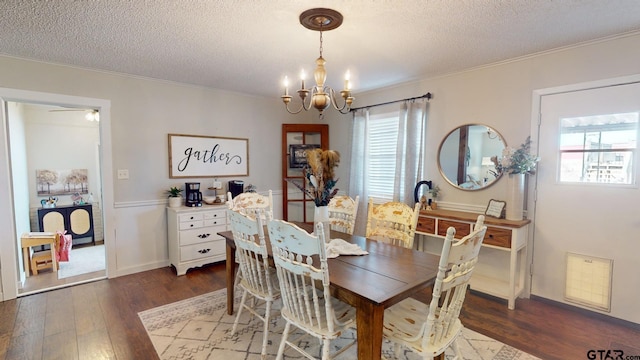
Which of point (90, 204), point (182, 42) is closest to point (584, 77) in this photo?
point (182, 42)

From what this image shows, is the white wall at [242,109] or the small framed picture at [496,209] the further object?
the small framed picture at [496,209]

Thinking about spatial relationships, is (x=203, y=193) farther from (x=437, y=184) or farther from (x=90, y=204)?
(x=437, y=184)

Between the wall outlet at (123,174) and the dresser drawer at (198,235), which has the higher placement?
the wall outlet at (123,174)

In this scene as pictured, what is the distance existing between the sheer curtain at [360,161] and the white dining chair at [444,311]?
2.62 meters

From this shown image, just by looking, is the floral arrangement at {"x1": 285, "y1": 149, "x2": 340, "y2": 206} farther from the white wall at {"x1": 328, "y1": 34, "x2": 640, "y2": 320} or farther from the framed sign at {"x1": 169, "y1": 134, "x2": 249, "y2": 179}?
the framed sign at {"x1": 169, "y1": 134, "x2": 249, "y2": 179}

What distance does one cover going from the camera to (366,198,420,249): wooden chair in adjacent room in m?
2.40

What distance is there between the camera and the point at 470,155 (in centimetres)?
334

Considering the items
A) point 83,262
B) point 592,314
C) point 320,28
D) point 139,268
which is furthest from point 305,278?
point 83,262

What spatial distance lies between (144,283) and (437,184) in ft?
11.7

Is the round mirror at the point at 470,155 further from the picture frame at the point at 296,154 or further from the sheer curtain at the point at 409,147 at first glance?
the picture frame at the point at 296,154

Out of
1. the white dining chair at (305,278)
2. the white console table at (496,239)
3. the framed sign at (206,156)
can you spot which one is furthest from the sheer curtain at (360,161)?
the white dining chair at (305,278)

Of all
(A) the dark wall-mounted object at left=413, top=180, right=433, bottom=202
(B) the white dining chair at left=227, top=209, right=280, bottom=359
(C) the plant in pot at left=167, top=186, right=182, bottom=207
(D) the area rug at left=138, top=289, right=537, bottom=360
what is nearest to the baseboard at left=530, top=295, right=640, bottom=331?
(D) the area rug at left=138, top=289, right=537, bottom=360

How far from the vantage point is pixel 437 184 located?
363 cm

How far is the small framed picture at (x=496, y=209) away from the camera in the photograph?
2957 mm
